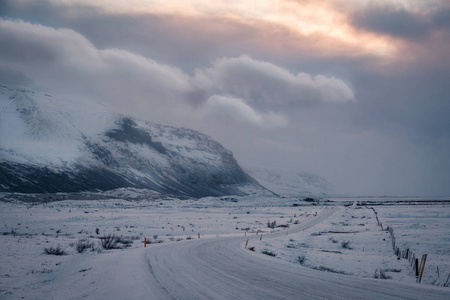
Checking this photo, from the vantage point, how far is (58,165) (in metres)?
180

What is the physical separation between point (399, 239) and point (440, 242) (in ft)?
10.7

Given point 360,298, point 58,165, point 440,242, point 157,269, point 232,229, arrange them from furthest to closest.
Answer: point 58,165 → point 232,229 → point 440,242 → point 157,269 → point 360,298

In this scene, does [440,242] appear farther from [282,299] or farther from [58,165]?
[58,165]

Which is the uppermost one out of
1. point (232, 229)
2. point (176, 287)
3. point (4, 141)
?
point (4, 141)

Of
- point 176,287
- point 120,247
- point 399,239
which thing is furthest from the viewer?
point 399,239

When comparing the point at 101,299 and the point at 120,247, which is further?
the point at 120,247

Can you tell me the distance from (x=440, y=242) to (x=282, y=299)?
974 inches

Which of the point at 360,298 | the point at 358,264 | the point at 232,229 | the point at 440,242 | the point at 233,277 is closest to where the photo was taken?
the point at 360,298

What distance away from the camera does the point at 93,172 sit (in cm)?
19125

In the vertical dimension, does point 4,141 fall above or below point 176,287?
above

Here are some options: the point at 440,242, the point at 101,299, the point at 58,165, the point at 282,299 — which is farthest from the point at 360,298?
the point at 58,165

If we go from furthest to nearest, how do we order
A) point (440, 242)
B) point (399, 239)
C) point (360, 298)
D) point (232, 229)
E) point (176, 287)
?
point (232, 229), point (399, 239), point (440, 242), point (176, 287), point (360, 298)

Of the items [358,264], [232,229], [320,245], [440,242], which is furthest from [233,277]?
[232,229]

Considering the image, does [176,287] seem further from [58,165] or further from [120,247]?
[58,165]
